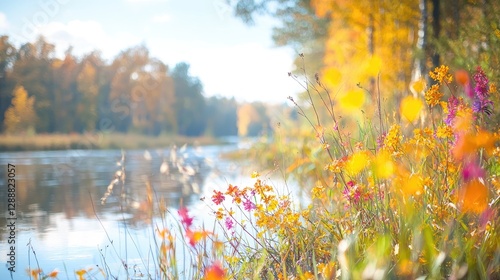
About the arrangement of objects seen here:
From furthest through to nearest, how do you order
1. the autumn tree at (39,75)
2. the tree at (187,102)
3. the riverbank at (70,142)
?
the tree at (187,102)
the autumn tree at (39,75)
the riverbank at (70,142)

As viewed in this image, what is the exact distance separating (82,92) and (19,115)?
897cm

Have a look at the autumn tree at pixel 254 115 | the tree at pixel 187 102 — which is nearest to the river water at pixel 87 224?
the tree at pixel 187 102

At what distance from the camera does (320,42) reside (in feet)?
66.8

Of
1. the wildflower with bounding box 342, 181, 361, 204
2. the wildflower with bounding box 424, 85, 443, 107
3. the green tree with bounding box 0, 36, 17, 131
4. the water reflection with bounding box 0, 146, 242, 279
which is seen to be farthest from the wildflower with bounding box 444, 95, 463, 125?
the green tree with bounding box 0, 36, 17, 131

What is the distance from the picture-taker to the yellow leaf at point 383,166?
2647mm

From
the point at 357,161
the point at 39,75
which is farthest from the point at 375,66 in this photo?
the point at 39,75

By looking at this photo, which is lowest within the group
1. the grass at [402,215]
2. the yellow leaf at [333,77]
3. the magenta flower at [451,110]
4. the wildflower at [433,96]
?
the grass at [402,215]

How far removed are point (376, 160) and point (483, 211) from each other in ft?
1.79

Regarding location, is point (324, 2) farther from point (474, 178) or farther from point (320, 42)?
point (474, 178)

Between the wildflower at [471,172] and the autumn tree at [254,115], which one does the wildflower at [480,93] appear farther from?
the autumn tree at [254,115]

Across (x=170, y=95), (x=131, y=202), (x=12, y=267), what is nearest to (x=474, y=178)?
(x=12, y=267)

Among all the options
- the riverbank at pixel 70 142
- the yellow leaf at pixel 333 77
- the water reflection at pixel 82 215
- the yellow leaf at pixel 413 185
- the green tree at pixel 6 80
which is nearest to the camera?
the yellow leaf at pixel 413 185

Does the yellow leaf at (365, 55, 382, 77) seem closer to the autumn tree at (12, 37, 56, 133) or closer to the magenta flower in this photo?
the magenta flower

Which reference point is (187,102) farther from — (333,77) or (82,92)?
(333,77)
